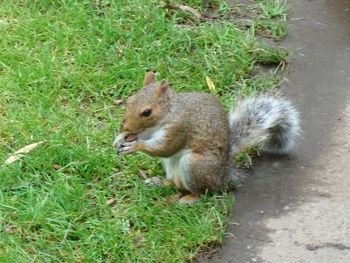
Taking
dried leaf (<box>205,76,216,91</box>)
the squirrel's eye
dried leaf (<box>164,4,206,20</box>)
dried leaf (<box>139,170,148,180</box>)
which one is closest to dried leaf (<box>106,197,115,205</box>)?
dried leaf (<box>139,170,148,180</box>)

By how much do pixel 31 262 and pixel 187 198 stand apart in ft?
2.91

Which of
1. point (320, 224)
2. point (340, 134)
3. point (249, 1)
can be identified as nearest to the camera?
point (320, 224)

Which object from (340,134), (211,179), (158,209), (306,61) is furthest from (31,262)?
(306,61)

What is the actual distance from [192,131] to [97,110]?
920mm

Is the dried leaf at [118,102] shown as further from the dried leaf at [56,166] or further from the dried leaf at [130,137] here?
the dried leaf at [130,137]

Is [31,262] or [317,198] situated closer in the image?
[31,262]

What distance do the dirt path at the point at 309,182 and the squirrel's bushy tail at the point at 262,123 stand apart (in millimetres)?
165

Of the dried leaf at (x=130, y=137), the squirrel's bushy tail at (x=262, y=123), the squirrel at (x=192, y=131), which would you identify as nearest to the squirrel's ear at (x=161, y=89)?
the squirrel at (x=192, y=131)

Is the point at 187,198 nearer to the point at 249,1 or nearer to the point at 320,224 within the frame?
the point at 320,224

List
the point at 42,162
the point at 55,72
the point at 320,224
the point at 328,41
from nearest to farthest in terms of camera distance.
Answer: the point at 320,224 → the point at 42,162 → the point at 55,72 → the point at 328,41

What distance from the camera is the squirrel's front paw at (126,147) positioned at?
14.0 feet

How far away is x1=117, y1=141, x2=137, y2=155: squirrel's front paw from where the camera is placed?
4270 mm

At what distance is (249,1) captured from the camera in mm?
A: 6152

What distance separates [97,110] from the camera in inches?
200
